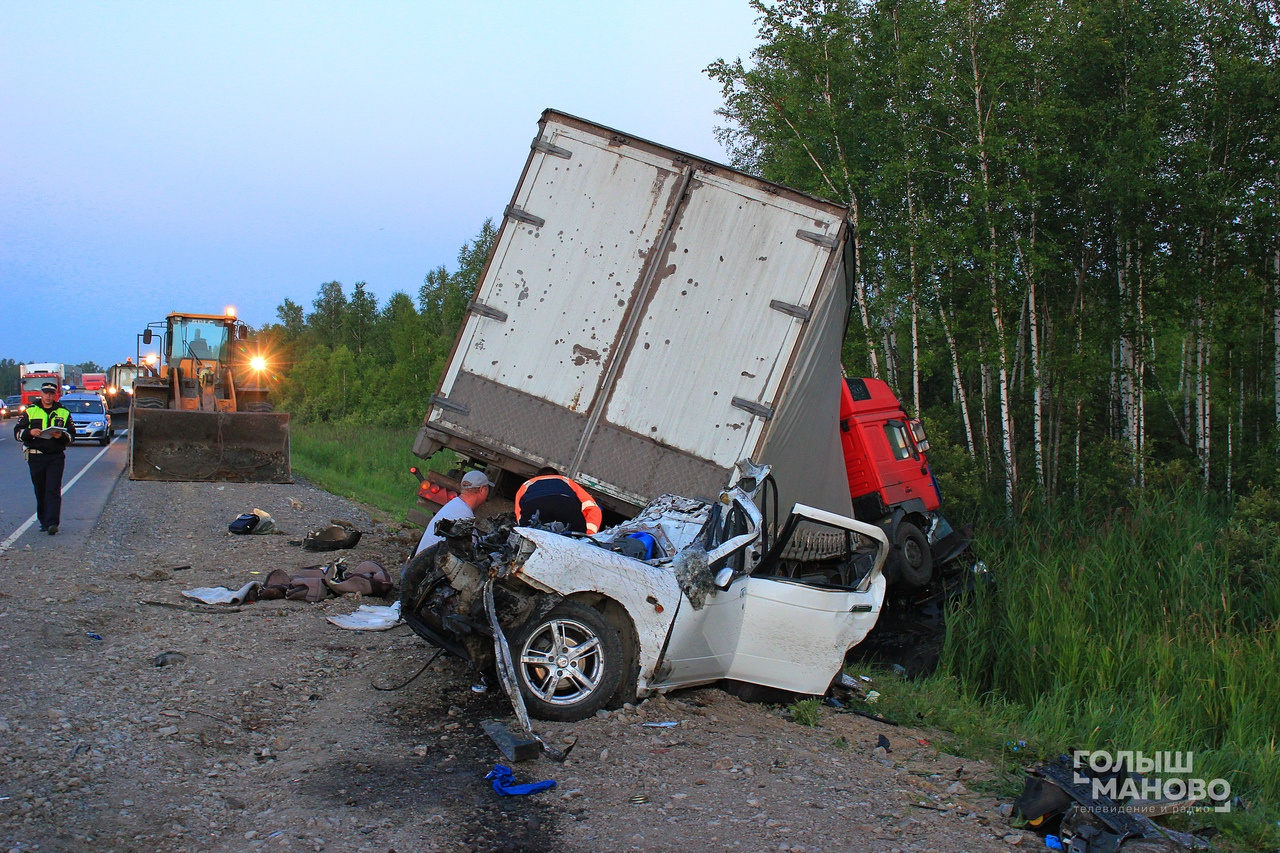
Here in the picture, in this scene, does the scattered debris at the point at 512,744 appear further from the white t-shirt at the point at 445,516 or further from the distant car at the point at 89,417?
the distant car at the point at 89,417

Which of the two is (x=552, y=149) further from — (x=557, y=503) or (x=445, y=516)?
(x=445, y=516)

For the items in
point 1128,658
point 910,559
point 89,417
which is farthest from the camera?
point 89,417

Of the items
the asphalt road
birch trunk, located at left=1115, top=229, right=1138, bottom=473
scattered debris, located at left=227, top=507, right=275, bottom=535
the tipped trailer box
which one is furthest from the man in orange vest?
birch trunk, located at left=1115, top=229, right=1138, bottom=473

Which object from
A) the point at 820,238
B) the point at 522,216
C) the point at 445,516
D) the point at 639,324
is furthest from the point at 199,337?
the point at 820,238

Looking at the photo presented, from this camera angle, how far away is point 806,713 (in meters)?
5.58

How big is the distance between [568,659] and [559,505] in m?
1.64

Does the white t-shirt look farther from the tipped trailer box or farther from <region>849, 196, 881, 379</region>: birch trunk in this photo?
<region>849, 196, 881, 379</region>: birch trunk

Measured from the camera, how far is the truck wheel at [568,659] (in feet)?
16.4

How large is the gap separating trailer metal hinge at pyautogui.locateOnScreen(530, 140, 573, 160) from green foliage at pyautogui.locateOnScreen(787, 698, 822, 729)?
499 centimetres

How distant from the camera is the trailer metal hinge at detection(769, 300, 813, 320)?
24.7 ft

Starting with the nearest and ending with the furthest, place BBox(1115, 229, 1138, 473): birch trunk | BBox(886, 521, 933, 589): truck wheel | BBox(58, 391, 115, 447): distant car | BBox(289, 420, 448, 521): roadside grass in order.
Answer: BBox(886, 521, 933, 589): truck wheel < BBox(1115, 229, 1138, 473): birch trunk < BBox(289, 420, 448, 521): roadside grass < BBox(58, 391, 115, 447): distant car

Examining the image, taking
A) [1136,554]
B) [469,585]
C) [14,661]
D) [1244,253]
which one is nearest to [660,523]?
[469,585]

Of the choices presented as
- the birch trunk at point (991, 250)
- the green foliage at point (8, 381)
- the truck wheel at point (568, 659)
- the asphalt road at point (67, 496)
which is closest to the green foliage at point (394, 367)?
the asphalt road at point (67, 496)

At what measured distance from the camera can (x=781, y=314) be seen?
299 inches
